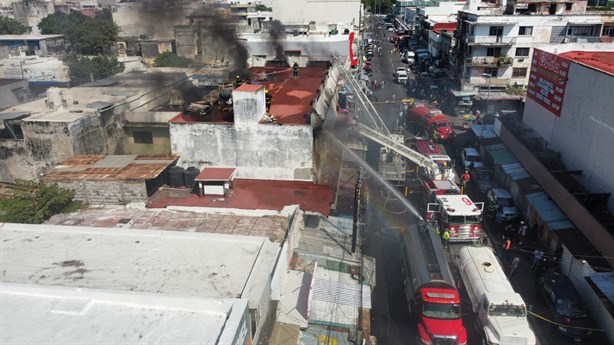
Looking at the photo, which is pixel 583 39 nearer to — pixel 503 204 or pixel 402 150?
pixel 503 204

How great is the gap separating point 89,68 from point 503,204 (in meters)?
45.4

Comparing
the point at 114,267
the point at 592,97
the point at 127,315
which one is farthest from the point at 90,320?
the point at 592,97

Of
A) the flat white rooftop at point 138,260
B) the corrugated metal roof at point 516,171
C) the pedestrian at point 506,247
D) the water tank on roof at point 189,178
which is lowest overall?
the pedestrian at point 506,247

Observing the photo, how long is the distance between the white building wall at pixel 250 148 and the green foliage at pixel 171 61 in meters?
35.3

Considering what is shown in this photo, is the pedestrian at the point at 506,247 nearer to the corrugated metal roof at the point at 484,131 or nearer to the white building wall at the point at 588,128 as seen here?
the white building wall at the point at 588,128

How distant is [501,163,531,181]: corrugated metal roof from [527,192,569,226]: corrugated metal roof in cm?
223

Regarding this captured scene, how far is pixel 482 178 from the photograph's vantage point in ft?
87.1

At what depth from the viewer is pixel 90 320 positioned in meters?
8.59

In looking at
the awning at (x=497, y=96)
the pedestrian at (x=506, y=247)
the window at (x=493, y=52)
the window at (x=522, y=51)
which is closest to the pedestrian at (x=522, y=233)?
the pedestrian at (x=506, y=247)

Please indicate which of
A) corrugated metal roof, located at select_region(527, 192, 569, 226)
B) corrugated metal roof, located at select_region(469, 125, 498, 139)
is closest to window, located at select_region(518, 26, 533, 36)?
corrugated metal roof, located at select_region(469, 125, 498, 139)

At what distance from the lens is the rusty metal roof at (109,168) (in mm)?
18281

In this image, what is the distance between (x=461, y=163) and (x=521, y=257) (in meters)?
10.4

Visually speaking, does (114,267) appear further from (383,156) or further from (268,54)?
(268,54)

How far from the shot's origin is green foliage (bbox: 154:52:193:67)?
53.2m
